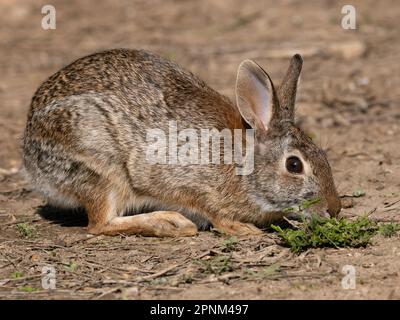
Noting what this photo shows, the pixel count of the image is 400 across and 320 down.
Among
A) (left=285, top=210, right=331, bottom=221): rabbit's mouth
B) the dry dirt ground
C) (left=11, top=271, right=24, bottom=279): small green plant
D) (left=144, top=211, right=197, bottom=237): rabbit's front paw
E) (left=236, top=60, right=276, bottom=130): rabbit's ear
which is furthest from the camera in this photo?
(left=144, top=211, right=197, bottom=237): rabbit's front paw

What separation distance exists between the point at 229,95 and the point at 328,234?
4.62 m

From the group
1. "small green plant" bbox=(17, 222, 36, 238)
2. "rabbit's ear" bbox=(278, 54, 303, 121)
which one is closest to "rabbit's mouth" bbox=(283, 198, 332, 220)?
"rabbit's ear" bbox=(278, 54, 303, 121)

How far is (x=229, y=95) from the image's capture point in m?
10.1

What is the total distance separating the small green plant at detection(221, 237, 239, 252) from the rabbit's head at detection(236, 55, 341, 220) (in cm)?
47

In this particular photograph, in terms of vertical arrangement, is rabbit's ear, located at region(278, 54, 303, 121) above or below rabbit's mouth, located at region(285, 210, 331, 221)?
above

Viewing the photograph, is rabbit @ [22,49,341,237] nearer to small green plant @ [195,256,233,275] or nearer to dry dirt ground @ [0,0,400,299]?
dry dirt ground @ [0,0,400,299]

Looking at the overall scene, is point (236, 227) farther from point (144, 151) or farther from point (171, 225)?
point (144, 151)

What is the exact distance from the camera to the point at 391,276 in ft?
16.8

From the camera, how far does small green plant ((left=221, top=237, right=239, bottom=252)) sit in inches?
232

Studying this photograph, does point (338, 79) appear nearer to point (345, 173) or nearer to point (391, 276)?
point (345, 173)

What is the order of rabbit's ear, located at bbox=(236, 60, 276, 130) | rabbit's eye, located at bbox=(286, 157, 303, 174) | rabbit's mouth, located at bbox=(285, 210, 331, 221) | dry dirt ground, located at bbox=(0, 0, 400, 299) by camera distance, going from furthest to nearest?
rabbit's ear, located at bbox=(236, 60, 276, 130) < rabbit's eye, located at bbox=(286, 157, 303, 174) < rabbit's mouth, located at bbox=(285, 210, 331, 221) < dry dirt ground, located at bbox=(0, 0, 400, 299)
